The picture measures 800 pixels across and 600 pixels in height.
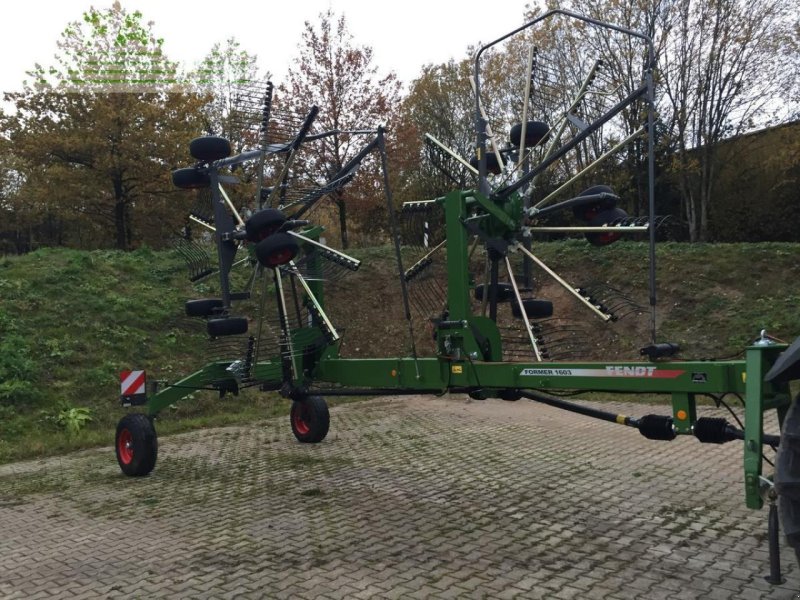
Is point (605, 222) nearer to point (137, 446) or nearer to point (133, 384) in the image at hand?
point (137, 446)

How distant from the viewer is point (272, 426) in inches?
462

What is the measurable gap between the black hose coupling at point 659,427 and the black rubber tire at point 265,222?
160 inches

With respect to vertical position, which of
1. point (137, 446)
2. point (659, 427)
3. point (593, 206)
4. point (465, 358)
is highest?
point (593, 206)

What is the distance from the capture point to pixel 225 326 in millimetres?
7660

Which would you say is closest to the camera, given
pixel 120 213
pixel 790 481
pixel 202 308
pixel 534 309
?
pixel 790 481

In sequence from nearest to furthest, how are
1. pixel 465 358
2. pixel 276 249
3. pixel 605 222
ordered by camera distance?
pixel 465 358, pixel 605 222, pixel 276 249

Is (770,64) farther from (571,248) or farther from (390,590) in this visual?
(390,590)

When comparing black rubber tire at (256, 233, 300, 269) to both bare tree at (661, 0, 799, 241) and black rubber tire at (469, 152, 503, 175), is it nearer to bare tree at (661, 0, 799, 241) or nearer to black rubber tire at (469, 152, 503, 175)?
black rubber tire at (469, 152, 503, 175)

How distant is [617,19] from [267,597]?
23021 millimetres

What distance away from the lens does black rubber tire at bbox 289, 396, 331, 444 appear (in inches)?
385

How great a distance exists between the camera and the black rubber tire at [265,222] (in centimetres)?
698

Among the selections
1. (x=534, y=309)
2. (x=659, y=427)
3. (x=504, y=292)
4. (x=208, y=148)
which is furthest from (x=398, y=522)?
(x=208, y=148)

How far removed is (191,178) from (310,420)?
3.82 meters

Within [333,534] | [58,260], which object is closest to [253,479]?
[333,534]
